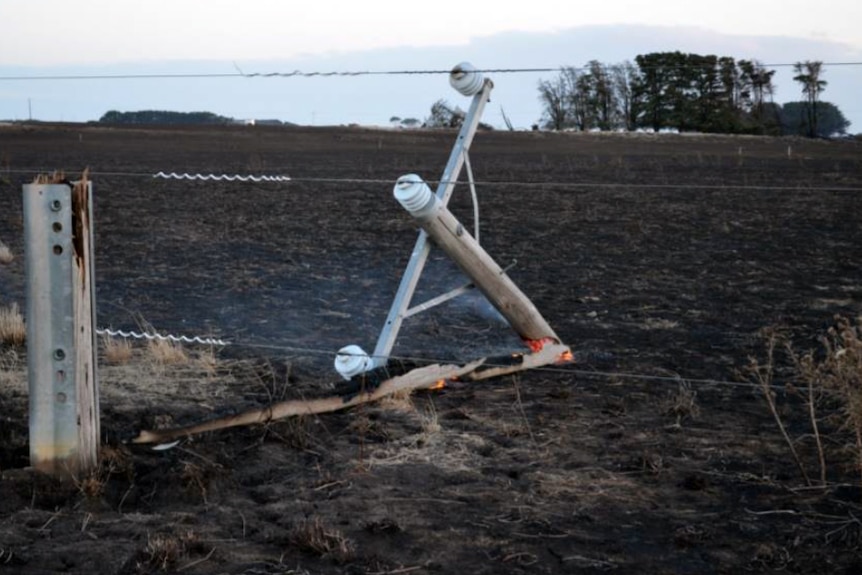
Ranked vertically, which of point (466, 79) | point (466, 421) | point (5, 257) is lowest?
point (5, 257)

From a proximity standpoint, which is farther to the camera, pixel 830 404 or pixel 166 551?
pixel 830 404

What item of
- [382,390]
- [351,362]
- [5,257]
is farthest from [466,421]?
[5,257]

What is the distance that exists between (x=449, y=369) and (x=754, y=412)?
1.94 metres

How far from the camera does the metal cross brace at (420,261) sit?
7359mm

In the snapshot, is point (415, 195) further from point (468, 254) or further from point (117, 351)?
point (117, 351)

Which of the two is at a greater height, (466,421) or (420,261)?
(420,261)

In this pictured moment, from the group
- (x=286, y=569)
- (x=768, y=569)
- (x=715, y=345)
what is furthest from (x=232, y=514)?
(x=715, y=345)

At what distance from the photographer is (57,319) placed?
18.6 feet

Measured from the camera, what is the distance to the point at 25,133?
54531 millimetres

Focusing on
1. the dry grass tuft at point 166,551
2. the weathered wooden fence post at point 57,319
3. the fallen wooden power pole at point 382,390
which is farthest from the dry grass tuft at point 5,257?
the dry grass tuft at point 166,551

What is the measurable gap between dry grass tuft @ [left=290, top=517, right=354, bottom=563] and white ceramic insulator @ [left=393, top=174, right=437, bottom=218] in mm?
2588

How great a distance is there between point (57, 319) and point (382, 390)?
2.26m

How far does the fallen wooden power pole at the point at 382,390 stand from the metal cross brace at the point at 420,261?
21cm

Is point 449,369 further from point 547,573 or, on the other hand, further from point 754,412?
point 547,573
